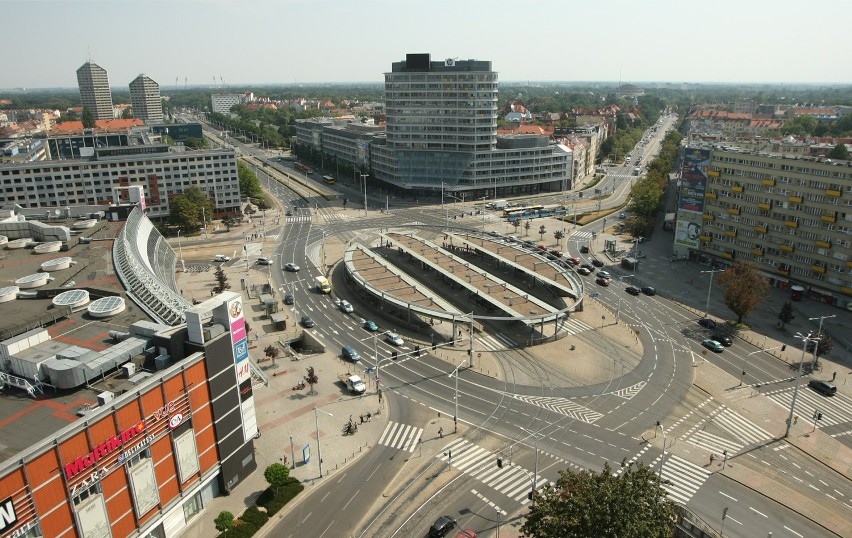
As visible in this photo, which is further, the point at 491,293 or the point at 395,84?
the point at 395,84

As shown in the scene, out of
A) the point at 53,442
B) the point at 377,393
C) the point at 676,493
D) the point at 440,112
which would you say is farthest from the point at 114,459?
the point at 440,112

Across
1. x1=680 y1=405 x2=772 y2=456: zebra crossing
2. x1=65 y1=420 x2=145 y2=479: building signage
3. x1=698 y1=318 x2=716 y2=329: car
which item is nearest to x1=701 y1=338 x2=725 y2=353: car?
x1=698 y1=318 x2=716 y2=329: car

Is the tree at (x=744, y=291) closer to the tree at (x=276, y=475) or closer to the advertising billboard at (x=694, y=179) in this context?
the advertising billboard at (x=694, y=179)

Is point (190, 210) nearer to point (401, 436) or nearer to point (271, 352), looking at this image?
point (271, 352)

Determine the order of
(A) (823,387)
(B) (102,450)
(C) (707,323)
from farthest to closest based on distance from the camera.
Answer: (C) (707,323), (A) (823,387), (B) (102,450)

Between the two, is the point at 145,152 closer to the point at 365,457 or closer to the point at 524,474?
the point at 365,457

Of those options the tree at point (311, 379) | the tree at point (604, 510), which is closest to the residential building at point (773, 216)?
the tree at point (604, 510)

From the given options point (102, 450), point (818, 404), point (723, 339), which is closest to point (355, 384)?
point (102, 450)
